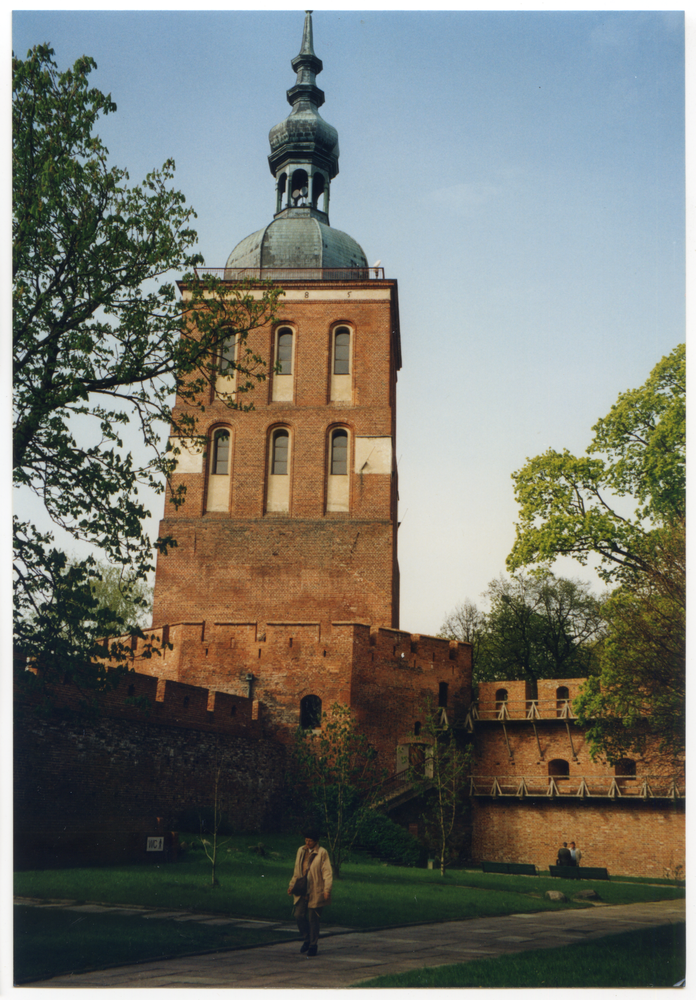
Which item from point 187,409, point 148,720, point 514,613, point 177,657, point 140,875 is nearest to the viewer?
point 140,875

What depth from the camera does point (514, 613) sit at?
3472 centimetres

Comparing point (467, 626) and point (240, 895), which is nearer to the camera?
point (240, 895)

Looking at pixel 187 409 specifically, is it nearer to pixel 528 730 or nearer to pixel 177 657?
pixel 177 657

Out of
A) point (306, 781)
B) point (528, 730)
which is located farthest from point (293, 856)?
point (528, 730)

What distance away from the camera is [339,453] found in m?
26.0

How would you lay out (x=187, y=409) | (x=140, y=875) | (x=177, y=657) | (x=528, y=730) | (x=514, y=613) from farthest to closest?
(x=514, y=613), (x=187, y=409), (x=528, y=730), (x=177, y=657), (x=140, y=875)

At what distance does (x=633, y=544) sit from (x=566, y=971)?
6632 millimetres

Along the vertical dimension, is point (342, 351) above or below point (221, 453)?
above

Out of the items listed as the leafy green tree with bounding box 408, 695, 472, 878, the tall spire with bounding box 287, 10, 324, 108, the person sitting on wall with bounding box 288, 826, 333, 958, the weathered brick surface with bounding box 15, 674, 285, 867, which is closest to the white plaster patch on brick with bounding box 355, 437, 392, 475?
the leafy green tree with bounding box 408, 695, 472, 878

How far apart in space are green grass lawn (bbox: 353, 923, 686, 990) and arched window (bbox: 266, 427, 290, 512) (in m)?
17.4

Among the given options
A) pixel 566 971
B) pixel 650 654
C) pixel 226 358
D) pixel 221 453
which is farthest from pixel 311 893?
pixel 221 453

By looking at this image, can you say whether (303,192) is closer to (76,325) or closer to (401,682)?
(401,682)

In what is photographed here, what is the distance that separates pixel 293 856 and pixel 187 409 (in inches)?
509
